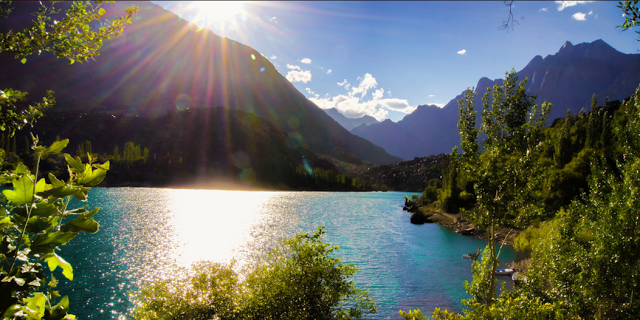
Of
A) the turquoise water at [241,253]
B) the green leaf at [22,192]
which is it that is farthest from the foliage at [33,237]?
the turquoise water at [241,253]

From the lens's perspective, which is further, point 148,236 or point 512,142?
point 148,236

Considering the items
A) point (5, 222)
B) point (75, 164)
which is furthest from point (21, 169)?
point (5, 222)

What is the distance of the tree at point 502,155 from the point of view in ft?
45.8

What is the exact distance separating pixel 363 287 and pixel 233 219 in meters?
53.9

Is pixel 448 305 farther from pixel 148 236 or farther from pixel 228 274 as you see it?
pixel 148 236

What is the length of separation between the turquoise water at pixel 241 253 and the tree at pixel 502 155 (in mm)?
17054

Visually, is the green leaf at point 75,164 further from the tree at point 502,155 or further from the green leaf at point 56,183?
the tree at point 502,155

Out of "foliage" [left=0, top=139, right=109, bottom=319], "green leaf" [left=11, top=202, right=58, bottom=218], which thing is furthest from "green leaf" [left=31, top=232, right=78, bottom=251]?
"green leaf" [left=11, top=202, right=58, bottom=218]

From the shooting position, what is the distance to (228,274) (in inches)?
761

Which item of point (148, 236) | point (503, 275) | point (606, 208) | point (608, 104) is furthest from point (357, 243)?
point (608, 104)

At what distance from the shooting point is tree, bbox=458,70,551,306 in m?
13.9

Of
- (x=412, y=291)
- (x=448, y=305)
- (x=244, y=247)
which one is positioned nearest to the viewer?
(x=448, y=305)

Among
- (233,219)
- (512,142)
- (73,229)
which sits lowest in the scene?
(233,219)

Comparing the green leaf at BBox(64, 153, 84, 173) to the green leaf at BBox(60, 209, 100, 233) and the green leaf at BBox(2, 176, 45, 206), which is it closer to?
the green leaf at BBox(2, 176, 45, 206)
